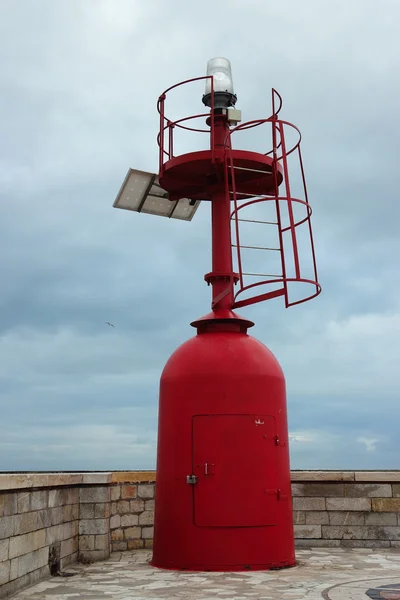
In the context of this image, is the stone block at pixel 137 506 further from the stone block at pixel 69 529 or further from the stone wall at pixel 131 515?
the stone block at pixel 69 529

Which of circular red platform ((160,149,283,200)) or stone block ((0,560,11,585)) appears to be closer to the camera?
stone block ((0,560,11,585))

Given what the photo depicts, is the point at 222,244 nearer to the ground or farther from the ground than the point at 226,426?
farther from the ground

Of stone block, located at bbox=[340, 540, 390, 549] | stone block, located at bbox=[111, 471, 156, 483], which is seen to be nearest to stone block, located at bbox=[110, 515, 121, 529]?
stone block, located at bbox=[111, 471, 156, 483]

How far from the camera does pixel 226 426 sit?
788 centimetres

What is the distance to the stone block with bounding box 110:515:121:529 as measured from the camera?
30.7 ft

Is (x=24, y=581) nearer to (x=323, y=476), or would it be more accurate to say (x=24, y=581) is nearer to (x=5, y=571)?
(x=5, y=571)

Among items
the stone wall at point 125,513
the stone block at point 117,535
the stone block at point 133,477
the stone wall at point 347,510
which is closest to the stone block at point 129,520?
the stone wall at point 125,513

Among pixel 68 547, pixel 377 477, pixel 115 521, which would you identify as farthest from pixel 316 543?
pixel 68 547

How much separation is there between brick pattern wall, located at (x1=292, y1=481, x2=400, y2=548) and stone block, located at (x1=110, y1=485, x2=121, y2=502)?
2.62m

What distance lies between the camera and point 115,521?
30.9 ft

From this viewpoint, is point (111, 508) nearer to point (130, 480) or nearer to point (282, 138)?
point (130, 480)

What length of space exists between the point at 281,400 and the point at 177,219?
3.68 metres

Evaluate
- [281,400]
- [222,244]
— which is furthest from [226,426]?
→ [222,244]

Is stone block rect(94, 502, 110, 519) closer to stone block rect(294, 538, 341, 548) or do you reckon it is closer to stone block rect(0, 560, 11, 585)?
stone block rect(0, 560, 11, 585)
